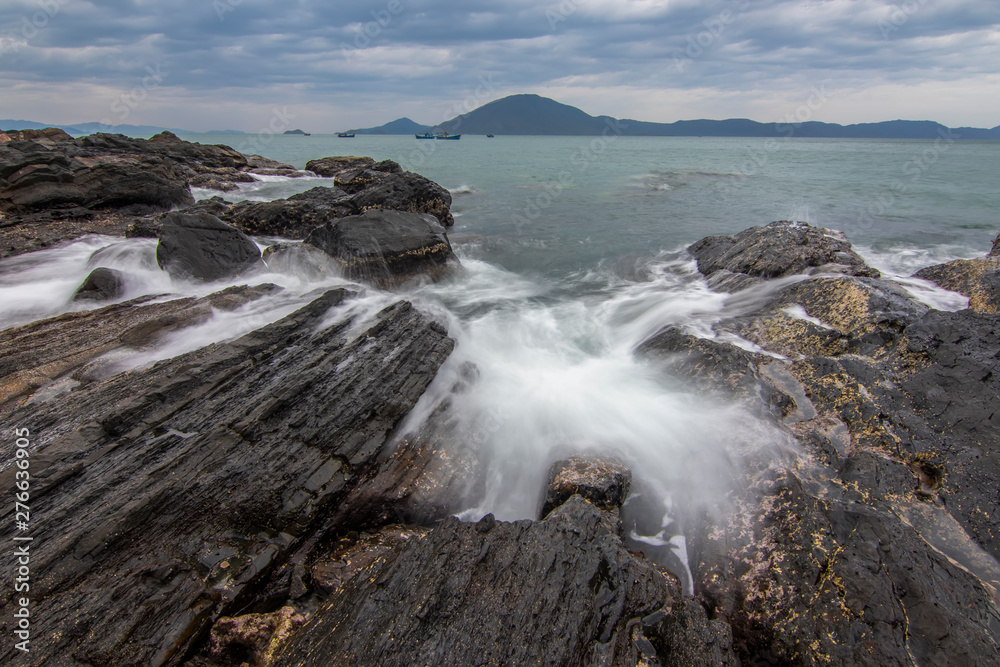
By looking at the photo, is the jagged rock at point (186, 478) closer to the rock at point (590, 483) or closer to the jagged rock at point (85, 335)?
the jagged rock at point (85, 335)

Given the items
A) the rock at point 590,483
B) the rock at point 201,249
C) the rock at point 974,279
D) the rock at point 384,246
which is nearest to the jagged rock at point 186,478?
the rock at point 590,483

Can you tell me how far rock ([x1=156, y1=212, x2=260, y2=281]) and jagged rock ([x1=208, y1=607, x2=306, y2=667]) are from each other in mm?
8249

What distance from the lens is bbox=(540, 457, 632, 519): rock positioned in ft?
16.6

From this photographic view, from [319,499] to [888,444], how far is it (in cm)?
646

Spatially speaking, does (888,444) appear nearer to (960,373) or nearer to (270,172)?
(960,373)

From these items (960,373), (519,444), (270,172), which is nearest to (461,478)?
(519,444)

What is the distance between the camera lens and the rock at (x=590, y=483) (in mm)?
5055

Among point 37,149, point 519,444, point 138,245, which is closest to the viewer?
point 519,444

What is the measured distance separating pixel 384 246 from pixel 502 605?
32.0 ft

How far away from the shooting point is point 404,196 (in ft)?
56.5

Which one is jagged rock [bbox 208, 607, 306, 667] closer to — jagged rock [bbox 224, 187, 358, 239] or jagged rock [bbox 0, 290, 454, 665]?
jagged rock [bbox 0, 290, 454, 665]

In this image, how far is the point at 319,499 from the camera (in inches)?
187

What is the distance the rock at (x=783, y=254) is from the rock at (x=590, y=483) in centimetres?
789

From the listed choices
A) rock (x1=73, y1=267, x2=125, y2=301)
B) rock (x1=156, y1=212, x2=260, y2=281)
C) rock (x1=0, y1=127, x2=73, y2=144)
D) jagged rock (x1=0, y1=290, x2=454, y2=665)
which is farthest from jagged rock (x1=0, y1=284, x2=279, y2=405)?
rock (x1=0, y1=127, x2=73, y2=144)
